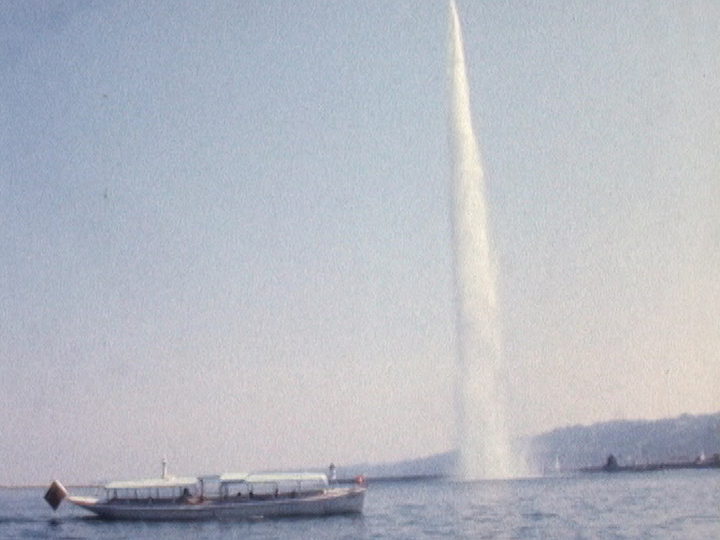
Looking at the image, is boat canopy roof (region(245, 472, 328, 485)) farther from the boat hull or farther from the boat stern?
the boat stern

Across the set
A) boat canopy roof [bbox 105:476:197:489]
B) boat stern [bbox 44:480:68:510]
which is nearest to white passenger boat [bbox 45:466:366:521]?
boat canopy roof [bbox 105:476:197:489]

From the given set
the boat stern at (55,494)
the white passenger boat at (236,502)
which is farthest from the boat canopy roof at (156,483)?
the boat stern at (55,494)

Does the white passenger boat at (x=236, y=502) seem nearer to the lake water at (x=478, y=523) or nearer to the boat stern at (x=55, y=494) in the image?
the lake water at (x=478, y=523)

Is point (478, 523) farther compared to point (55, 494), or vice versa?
point (55, 494)

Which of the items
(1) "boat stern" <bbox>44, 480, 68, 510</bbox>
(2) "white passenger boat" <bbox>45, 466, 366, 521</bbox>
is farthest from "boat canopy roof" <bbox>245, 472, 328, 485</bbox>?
(1) "boat stern" <bbox>44, 480, 68, 510</bbox>

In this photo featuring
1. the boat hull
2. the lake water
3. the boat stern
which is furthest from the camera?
the boat stern

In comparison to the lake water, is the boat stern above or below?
above

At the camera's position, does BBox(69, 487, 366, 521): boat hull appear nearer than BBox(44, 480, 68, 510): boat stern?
Yes

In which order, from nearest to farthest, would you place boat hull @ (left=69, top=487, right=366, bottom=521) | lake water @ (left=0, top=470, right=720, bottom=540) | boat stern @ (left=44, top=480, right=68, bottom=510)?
lake water @ (left=0, top=470, right=720, bottom=540) → boat hull @ (left=69, top=487, right=366, bottom=521) → boat stern @ (left=44, top=480, right=68, bottom=510)

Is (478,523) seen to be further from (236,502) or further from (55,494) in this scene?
(55,494)

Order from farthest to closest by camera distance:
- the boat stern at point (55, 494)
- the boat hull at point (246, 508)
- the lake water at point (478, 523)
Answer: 1. the boat stern at point (55, 494)
2. the boat hull at point (246, 508)
3. the lake water at point (478, 523)

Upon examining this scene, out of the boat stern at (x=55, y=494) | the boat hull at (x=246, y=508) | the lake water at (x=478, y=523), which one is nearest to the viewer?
the lake water at (x=478, y=523)

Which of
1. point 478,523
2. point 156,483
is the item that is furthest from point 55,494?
point 478,523

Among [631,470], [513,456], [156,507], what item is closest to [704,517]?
[156,507]
